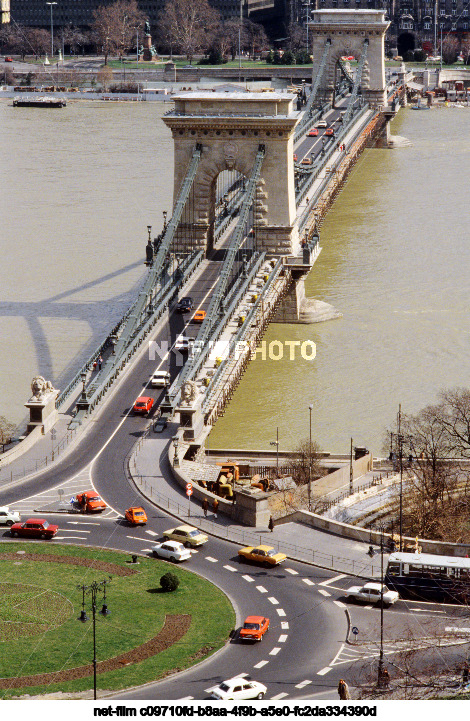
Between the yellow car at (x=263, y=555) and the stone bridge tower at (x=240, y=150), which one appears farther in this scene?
the stone bridge tower at (x=240, y=150)

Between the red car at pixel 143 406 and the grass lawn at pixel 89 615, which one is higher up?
→ the red car at pixel 143 406

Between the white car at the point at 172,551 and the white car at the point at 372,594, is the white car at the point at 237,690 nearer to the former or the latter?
the white car at the point at 372,594

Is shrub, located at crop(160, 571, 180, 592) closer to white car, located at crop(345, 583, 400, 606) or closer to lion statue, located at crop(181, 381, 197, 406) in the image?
white car, located at crop(345, 583, 400, 606)

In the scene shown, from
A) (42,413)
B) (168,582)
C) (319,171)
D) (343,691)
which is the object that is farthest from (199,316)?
(319,171)

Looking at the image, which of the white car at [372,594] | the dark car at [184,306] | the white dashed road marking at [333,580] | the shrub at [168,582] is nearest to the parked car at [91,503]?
the shrub at [168,582]

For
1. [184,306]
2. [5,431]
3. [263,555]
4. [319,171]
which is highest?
[319,171]

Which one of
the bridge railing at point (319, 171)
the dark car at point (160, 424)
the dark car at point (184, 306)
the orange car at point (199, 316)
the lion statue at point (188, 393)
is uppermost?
the bridge railing at point (319, 171)

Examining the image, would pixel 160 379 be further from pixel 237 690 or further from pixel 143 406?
pixel 237 690
